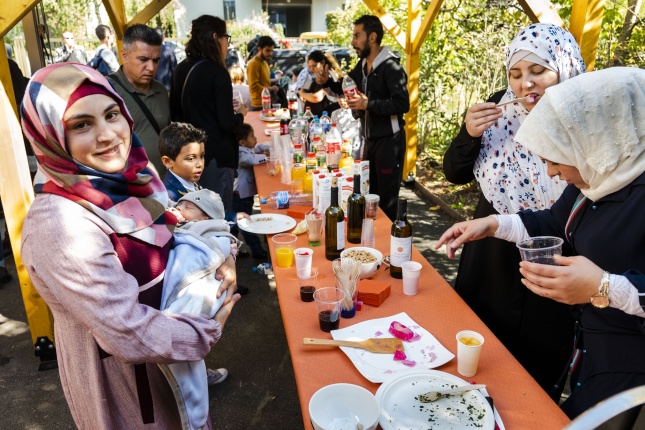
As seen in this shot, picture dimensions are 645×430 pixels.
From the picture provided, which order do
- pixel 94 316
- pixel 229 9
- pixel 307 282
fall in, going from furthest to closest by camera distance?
pixel 229 9 < pixel 307 282 < pixel 94 316

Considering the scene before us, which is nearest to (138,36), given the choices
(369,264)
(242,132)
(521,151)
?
(242,132)

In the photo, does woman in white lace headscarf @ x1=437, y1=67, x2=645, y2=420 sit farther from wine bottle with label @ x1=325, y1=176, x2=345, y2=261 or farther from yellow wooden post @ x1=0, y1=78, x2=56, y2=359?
yellow wooden post @ x1=0, y1=78, x2=56, y2=359

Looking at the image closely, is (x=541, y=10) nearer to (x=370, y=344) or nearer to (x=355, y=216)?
(x=355, y=216)

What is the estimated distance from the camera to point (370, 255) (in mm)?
2490

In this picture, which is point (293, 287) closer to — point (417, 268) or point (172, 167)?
point (417, 268)

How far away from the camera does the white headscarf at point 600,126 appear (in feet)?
4.57

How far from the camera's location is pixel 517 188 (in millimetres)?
2314

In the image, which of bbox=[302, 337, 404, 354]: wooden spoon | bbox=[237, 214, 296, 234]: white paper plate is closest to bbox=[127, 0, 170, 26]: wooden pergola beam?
bbox=[237, 214, 296, 234]: white paper plate

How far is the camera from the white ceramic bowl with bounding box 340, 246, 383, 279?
2338 millimetres

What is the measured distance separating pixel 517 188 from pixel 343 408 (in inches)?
58.1

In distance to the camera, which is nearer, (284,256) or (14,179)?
(284,256)

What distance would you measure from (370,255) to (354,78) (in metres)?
3.27

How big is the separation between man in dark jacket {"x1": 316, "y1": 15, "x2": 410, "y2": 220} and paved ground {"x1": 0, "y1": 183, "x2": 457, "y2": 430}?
1301 mm

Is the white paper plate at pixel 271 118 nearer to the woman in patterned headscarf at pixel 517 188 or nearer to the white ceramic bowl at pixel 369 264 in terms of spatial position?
the white ceramic bowl at pixel 369 264
